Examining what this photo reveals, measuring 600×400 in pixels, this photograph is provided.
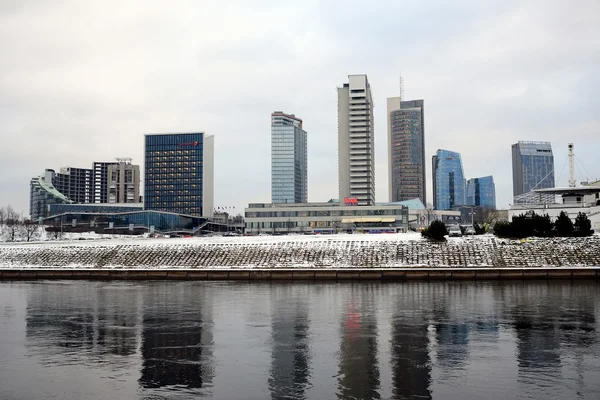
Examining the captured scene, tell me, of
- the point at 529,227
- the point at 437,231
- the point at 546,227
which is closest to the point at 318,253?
the point at 437,231

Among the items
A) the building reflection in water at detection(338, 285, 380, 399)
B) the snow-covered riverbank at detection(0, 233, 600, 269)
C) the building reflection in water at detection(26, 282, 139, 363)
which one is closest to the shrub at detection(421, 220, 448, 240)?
the snow-covered riverbank at detection(0, 233, 600, 269)

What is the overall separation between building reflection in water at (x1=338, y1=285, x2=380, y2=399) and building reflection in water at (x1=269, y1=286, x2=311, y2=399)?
1.23 meters

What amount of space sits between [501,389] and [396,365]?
3832 millimetres

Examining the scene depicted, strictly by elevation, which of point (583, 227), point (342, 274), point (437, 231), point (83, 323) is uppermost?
point (583, 227)

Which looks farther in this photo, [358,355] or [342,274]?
[342,274]

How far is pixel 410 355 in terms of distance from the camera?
2012 centimetres

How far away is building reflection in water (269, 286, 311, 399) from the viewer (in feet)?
52.9

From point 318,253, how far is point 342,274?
1008cm

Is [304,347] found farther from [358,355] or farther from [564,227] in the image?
[564,227]

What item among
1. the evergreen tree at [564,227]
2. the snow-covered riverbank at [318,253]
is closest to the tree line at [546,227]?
the evergreen tree at [564,227]

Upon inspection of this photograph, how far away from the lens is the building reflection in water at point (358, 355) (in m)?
15.8

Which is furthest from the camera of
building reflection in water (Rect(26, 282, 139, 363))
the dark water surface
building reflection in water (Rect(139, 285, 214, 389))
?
building reflection in water (Rect(26, 282, 139, 363))

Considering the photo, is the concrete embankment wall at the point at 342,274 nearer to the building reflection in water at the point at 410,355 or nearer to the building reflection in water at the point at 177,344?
the building reflection in water at the point at 177,344

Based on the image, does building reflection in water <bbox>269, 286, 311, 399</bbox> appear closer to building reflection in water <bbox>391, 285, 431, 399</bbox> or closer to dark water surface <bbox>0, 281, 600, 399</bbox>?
dark water surface <bbox>0, 281, 600, 399</bbox>
